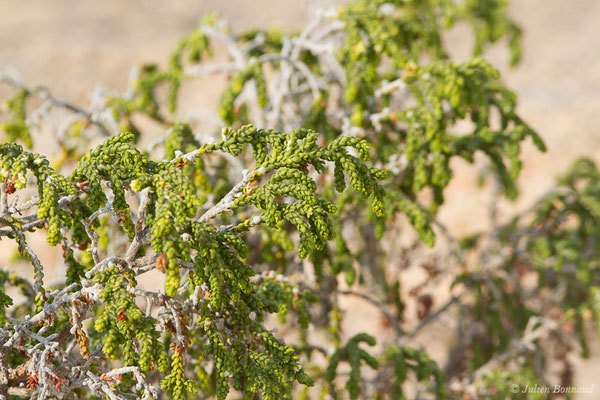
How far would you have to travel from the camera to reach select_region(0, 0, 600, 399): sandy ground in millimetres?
14766

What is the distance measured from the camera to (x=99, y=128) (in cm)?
555

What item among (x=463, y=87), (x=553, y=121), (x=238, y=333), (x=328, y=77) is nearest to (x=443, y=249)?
(x=328, y=77)

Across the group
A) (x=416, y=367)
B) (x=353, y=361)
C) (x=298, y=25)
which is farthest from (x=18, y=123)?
(x=298, y=25)

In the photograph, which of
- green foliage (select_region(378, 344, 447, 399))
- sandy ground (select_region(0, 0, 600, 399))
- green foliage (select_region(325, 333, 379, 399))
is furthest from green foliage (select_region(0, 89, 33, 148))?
sandy ground (select_region(0, 0, 600, 399))

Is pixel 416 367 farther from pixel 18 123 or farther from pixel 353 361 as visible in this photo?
pixel 18 123

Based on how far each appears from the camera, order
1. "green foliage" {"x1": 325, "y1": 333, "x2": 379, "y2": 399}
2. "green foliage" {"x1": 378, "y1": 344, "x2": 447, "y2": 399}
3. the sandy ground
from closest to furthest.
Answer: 1. "green foliage" {"x1": 325, "y1": 333, "x2": 379, "y2": 399}
2. "green foliage" {"x1": 378, "y1": 344, "x2": 447, "y2": 399}
3. the sandy ground

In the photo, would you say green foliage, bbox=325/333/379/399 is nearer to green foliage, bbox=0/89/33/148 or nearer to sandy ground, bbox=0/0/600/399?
green foliage, bbox=0/89/33/148

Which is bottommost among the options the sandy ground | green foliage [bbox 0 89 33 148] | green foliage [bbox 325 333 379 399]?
green foliage [bbox 325 333 379 399]

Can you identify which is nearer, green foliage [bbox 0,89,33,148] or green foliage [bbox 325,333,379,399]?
green foliage [bbox 325,333,379,399]

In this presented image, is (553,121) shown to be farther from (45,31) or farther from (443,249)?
(45,31)

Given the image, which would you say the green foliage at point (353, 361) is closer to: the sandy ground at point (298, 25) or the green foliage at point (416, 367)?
the green foliage at point (416, 367)

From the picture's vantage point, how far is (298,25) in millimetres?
27375

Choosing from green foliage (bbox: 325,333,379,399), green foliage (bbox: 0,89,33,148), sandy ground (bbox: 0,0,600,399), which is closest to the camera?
green foliage (bbox: 325,333,379,399)

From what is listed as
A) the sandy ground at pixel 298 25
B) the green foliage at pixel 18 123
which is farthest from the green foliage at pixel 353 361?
the sandy ground at pixel 298 25
